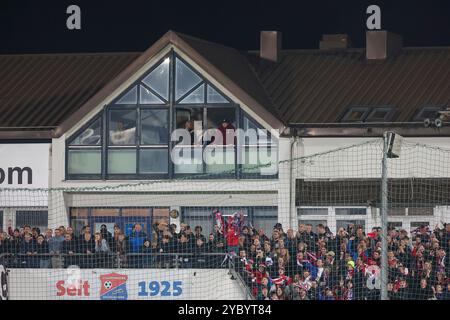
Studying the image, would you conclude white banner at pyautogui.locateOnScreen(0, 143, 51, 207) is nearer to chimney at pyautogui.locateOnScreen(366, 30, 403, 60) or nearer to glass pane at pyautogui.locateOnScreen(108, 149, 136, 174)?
glass pane at pyautogui.locateOnScreen(108, 149, 136, 174)

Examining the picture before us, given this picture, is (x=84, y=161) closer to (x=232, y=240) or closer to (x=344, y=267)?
(x=232, y=240)

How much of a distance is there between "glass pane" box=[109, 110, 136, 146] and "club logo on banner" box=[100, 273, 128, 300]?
37.6 feet

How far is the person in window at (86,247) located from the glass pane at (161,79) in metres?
9.24

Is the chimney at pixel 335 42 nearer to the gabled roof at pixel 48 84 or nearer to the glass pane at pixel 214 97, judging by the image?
the gabled roof at pixel 48 84

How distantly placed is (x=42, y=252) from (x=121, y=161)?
1005 centimetres

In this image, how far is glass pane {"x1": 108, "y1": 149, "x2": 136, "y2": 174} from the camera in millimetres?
38656

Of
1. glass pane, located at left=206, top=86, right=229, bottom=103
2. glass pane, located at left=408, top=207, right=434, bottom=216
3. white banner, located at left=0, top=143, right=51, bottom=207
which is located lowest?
glass pane, located at left=408, top=207, right=434, bottom=216

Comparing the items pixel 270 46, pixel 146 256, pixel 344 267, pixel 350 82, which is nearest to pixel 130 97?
pixel 270 46

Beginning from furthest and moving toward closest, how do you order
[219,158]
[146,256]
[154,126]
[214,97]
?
[154,126], [214,97], [219,158], [146,256]

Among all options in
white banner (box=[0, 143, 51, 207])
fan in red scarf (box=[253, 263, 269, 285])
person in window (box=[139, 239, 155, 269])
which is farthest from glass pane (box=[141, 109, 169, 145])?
fan in red scarf (box=[253, 263, 269, 285])

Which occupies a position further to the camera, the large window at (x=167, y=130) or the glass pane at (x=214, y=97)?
the glass pane at (x=214, y=97)

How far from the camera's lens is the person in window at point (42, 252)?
2806 cm

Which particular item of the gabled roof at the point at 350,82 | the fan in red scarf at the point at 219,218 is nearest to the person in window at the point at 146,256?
the fan in red scarf at the point at 219,218

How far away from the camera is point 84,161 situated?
3900 cm
